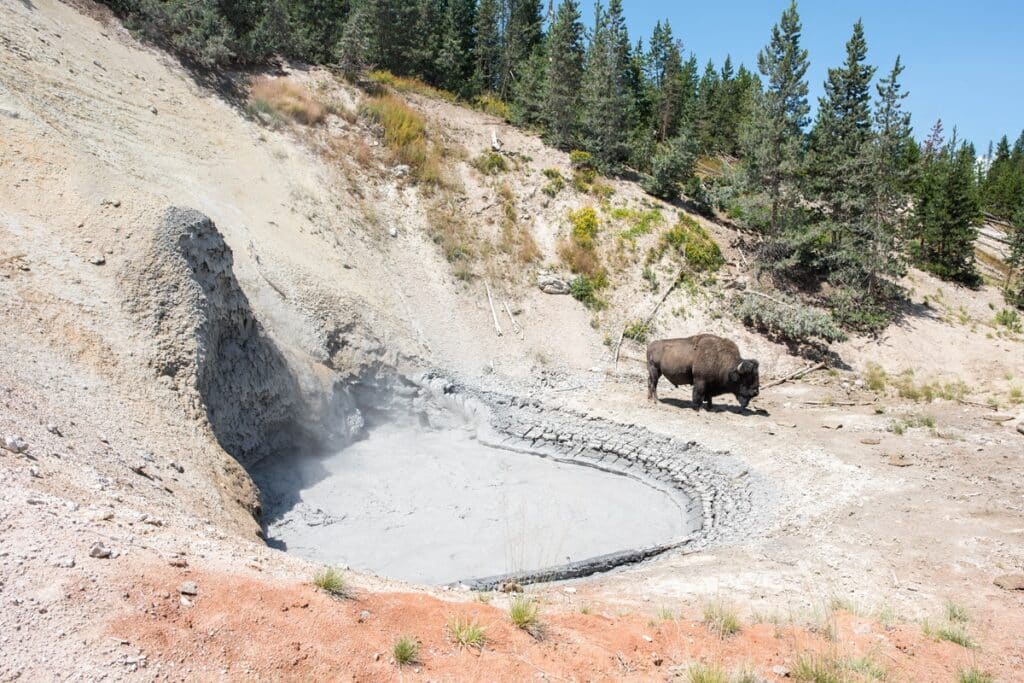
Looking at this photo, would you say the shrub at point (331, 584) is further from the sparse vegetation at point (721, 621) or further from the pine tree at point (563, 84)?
the pine tree at point (563, 84)

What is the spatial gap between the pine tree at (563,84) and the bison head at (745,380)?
18.7 metres

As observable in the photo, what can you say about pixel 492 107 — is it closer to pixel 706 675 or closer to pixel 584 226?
pixel 584 226

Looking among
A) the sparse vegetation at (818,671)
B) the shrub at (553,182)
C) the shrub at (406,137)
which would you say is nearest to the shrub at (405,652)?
the sparse vegetation at (818,671)

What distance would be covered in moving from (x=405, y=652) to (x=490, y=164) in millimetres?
28147

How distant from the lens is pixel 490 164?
32188mm

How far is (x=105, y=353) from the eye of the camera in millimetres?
12656

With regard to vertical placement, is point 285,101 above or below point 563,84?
below

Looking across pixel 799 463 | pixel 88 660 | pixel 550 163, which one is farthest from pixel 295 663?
pixel 550 163

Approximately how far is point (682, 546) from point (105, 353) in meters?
11.7

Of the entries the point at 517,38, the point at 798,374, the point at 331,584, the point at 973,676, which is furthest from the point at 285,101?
the point at 973,676

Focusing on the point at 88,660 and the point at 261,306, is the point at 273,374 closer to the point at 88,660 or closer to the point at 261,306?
the point at 261,306

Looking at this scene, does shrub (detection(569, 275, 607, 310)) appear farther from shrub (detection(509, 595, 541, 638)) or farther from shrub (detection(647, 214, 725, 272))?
shrub (detection(509, 595, 541, 638))

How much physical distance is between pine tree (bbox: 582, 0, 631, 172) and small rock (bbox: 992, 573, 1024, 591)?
87.9 ft

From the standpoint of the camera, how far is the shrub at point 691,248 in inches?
1207
